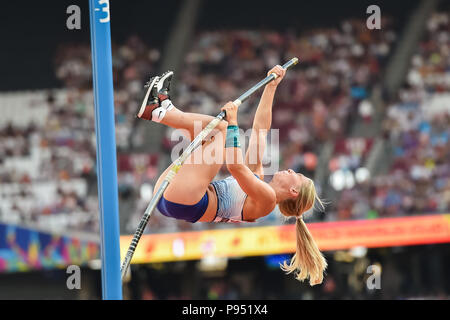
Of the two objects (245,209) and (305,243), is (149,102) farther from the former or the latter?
(305,243)

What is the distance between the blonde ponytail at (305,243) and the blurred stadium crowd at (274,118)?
6.74 metres

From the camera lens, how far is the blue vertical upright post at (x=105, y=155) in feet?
14.0

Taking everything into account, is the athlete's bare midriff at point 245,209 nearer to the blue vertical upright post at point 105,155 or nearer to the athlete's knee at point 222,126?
the athlete's knee at point 222,126

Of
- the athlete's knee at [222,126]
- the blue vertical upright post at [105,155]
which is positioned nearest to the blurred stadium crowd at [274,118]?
the athlete's knee at [222,126]

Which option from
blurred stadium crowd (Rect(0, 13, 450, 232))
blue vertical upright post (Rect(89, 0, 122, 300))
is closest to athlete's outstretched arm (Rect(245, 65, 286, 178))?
blue vertical upright post (Rect(89, 0, 122, 300))

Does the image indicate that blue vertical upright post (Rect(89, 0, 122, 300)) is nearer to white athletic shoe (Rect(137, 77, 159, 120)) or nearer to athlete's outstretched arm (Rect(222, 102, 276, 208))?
white athletic shoe (Rect(137, 77, 159, 120))

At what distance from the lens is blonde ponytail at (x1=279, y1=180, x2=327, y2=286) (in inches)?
199

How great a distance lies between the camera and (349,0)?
16.5 m

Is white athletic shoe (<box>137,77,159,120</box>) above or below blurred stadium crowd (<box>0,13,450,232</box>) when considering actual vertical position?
below

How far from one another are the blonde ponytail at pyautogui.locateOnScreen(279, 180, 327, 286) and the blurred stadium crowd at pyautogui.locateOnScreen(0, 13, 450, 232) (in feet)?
22.1

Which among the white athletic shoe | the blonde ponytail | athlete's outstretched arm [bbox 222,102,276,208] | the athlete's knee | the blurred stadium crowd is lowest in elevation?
the blonde ponytail

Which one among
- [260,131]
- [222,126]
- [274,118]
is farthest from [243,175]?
[274,118]

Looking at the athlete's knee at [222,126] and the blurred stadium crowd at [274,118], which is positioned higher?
the blurred stadium crowd at [274,118]
